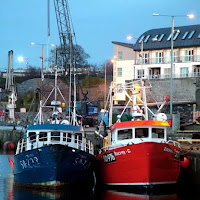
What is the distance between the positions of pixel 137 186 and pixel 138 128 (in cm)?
278

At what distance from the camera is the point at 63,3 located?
238ft

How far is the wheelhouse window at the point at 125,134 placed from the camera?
28094 millimetres

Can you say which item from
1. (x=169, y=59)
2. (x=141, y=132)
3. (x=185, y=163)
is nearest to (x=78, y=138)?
(x=141, y=132)

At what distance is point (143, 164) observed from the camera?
26.2 meters

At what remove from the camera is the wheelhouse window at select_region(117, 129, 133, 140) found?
28.1m

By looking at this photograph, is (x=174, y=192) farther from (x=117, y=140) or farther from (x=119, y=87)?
(x=119, y=87)

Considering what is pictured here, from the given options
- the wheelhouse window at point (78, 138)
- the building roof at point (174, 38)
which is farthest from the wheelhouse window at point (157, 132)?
the building roof at point (174, 38)

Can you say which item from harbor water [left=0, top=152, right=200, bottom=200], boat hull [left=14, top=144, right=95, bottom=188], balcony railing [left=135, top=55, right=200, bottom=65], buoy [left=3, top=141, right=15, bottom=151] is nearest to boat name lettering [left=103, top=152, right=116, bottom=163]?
boat hull [left=14, top=144, right=95, bottom=188]

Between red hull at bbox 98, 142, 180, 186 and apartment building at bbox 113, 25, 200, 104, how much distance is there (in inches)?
1491

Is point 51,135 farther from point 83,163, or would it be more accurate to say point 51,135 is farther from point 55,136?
point 83,163

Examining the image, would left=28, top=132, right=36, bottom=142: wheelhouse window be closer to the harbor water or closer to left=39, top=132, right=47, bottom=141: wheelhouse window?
left=39, top=132, right=47, bottom=141: wheelhouse window

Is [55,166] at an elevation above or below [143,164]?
below

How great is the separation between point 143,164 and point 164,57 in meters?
44.2

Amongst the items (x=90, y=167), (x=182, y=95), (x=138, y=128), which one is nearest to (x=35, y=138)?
(x=90, y=167)
